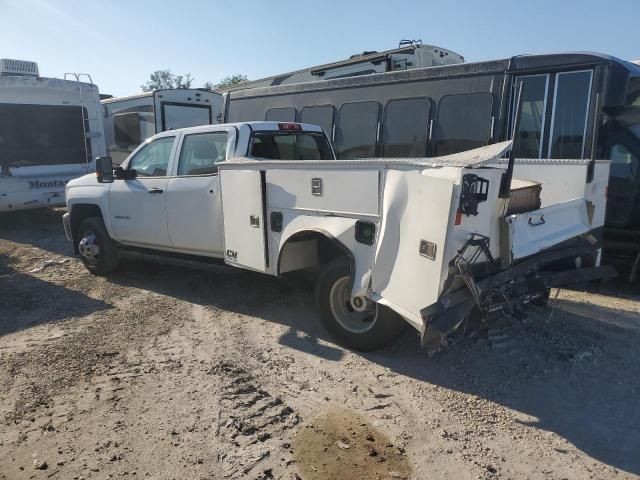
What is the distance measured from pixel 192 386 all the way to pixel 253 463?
3.76 feet

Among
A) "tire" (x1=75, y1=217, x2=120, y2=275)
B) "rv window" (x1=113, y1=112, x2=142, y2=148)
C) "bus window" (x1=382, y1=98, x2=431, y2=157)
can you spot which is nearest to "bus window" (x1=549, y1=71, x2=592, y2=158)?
"bus window" (x1=382, y1=98, x2=431, y2=157)

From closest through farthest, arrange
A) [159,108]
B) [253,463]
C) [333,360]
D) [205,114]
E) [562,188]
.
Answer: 1. [253,463]
2. [333,360]
3. [562,188]
4. [159,108]
5. [205,114]

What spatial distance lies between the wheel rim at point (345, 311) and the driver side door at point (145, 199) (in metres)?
2.58

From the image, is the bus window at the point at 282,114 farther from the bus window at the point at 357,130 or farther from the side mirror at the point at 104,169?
the side mirror at the point at 104,169

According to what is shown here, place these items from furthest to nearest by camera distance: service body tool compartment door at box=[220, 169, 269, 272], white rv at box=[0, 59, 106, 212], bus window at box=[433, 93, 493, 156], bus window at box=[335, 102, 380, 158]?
white rv at box=[0, 59, 106, 212], bus window at box=[335, 102, 380, 158], bus window at box=[433, 93, 493, 156], service body tool compartment door at box=[220, 169, 269, 272]

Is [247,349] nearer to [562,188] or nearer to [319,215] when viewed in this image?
[319,215]

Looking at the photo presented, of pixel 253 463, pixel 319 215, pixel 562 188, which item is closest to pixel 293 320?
pixel 319 215

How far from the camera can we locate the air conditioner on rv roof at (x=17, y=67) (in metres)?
10.7

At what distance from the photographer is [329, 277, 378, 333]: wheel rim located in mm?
4562

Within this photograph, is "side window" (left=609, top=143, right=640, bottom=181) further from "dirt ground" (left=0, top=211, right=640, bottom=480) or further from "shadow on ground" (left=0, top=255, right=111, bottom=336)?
"shadow on ground" (left=0, top=255, right=111, bottom=336)

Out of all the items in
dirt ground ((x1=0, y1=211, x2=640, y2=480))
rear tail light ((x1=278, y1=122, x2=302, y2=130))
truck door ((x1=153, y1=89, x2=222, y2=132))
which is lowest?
dirt ground ((x1=0, y1=211, x2=640, y2=480))

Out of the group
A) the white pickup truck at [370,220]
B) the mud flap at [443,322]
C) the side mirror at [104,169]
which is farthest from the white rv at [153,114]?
the mud flap at [443,322]

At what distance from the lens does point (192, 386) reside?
401 cm

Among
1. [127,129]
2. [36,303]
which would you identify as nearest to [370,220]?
[36,303]
